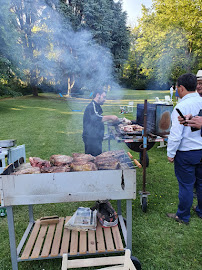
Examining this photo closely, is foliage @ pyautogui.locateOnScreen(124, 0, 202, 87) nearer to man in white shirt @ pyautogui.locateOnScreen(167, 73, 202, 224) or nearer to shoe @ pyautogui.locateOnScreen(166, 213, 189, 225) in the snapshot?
man in white shirt @ pyautogui.locateOnScreen(167, 73, 202, 224)

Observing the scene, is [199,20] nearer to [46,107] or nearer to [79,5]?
[46,107]

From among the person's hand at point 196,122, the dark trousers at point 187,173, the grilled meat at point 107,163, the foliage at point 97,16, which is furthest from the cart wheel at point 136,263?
the foliage at point 97,16

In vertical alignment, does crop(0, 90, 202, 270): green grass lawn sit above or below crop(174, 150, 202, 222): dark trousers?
below

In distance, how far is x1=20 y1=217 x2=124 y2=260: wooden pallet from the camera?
2.48 m

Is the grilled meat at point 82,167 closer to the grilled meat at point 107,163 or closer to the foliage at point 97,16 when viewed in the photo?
the grilled meat at point 107,163

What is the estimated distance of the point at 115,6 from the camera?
6555mm

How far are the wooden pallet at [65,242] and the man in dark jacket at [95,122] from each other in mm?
1870

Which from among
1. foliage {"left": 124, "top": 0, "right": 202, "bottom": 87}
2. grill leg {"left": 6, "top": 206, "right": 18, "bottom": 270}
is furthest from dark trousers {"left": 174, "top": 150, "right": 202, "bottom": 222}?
foliage {"left": 124, "top": 0, "right": 202, "bottom": 87}

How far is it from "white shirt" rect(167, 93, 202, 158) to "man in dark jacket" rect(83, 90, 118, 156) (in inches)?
70.8

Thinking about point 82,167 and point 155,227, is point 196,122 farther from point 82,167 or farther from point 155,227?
point 155,227

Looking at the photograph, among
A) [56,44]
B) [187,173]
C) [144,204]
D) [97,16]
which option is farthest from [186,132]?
[97,16]

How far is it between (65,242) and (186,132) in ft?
7.35

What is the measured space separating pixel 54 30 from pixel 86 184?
4596 millimetres

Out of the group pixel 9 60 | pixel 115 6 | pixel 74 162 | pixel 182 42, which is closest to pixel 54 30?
pixel 115 6
